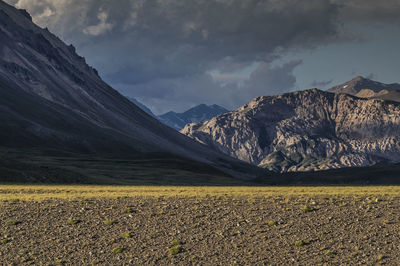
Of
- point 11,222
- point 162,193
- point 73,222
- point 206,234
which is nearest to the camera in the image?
point 206,234

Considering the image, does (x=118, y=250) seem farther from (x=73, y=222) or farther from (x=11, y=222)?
(x=11, y=222)

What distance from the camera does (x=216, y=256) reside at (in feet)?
93.7

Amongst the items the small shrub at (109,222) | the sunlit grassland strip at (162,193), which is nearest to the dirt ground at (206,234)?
the small shrub at (109,222)

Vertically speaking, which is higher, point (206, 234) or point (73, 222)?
point (73, 222)

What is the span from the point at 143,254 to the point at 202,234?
16.9 feet

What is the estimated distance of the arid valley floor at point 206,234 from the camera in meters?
28.3

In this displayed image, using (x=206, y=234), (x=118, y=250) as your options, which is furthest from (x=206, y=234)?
(x=118, y=250)

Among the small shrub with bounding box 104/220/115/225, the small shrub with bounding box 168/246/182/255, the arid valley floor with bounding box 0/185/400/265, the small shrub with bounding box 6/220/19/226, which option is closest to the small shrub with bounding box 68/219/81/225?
the arid valley floor with bounding box 0/185/400/265

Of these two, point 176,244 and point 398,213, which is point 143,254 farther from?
point 398,213

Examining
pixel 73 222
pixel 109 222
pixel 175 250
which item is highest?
pixel 109 222

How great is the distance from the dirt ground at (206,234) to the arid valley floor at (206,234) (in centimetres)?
6

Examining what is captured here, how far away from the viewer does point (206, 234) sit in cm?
3281

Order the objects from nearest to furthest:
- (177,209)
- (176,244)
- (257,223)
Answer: (176,244) < (257,223) < (177,209)

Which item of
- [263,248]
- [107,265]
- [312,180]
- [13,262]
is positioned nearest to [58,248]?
[13,262]
